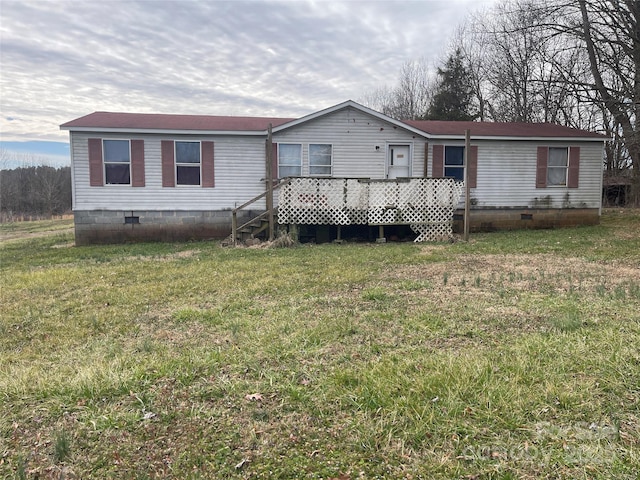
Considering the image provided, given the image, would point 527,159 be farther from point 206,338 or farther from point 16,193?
point 16,193

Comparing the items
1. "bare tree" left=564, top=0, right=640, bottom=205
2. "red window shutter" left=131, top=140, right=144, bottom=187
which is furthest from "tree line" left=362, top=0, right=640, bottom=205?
"red window shutter" left=131, top=140, right=144, bottom=187

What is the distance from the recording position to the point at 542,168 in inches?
542

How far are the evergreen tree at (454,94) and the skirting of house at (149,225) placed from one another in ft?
70.2

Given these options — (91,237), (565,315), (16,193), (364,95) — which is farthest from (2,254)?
(364,95)

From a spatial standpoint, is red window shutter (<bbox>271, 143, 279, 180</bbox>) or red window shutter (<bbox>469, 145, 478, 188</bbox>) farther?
red window shutter (<bbox>469, 145, 478, 188</bbox>)

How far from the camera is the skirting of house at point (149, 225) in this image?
12.4 m

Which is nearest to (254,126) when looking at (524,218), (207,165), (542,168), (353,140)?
(207,165)

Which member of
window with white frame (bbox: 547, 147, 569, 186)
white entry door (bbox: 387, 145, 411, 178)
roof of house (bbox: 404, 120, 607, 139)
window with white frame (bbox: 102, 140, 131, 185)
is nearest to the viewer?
window with white frame (bbox: 102, 140, 131, 185)

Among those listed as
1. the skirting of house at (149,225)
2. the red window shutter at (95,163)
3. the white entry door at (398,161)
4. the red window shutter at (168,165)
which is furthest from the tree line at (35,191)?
the white entry door at (398,161)

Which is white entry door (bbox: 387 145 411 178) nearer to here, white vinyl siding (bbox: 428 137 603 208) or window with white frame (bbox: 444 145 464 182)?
white vinyl siding (bbox: 428 137 603 208)

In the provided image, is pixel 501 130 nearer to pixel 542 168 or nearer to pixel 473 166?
pixel 473 166

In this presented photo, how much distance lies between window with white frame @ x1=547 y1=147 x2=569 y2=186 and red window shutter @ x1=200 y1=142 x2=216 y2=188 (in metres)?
10.8

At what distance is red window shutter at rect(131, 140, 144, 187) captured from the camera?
12.3 metres

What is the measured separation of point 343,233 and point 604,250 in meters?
6.53
